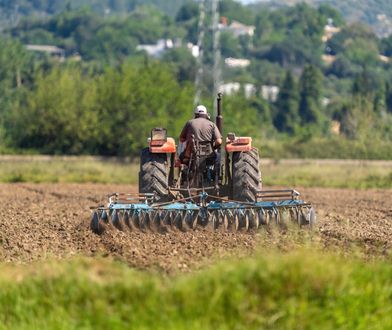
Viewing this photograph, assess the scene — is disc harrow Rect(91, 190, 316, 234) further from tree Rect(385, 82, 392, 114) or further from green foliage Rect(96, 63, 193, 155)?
tree Rect(385, 82, 392, 114)

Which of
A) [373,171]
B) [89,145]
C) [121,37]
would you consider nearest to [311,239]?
[373,171]

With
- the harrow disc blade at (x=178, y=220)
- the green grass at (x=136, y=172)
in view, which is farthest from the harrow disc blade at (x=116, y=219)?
the green grass at (x=136, y=172)

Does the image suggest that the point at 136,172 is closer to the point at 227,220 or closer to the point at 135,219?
the point at 135,219

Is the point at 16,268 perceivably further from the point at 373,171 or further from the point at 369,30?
the point at 369,30

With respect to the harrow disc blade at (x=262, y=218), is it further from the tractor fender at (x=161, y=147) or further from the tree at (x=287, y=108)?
the tree at (x=287, y=108)

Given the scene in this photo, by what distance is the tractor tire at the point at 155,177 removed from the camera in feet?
53.2

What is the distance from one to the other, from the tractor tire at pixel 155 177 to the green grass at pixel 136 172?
17201 mm

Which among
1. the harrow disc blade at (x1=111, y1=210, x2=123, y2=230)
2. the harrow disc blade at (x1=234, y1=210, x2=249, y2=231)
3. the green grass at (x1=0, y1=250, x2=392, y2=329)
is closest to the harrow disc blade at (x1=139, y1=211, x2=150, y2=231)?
the harrow disc blade at (x1=111, y1=210, x2=123, y2=230)

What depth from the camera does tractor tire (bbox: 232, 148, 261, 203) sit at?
15.9 m

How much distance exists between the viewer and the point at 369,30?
145000 millimetres

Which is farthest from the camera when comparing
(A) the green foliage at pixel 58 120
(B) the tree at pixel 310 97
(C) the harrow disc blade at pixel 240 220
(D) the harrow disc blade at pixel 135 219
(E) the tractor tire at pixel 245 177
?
(B) the tree at pixel 310 97

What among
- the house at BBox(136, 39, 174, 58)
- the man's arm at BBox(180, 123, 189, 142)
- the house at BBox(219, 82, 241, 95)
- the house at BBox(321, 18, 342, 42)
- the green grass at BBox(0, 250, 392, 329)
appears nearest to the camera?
the green grass at BBox(0, 250, 392, 329)

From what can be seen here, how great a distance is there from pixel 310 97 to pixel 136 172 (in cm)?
6875

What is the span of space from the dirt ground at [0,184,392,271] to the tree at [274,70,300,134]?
81985mm
